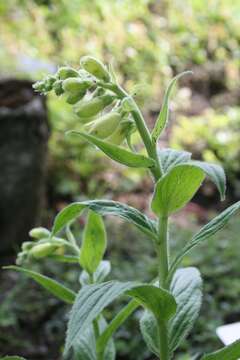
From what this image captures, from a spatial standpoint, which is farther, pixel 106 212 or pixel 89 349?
pixel 89 349

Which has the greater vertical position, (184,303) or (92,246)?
(92,246)

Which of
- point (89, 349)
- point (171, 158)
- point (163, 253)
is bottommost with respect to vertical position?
point (89, 349)

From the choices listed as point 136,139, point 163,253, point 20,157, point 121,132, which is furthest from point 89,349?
point 136,139

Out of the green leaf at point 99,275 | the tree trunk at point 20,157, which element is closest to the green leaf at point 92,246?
the green leaf at point 99,275

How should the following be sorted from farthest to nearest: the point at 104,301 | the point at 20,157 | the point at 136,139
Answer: the point at 136,139 < the point at 20,157 < the point at 104,301

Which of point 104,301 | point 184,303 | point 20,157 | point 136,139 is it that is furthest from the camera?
point 136,139

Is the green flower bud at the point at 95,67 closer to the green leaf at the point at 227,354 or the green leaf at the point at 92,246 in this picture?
the green leaf at the point at 92,246

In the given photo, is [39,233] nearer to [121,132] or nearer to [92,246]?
[92,246]
